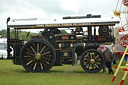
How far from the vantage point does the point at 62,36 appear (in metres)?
12.0

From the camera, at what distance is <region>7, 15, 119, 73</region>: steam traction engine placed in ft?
37.7

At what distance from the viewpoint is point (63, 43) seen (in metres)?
12.1

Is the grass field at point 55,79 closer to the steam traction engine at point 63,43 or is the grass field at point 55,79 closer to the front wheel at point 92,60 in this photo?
the front wheel at point 92,60

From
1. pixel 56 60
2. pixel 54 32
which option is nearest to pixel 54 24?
pixel 54 32

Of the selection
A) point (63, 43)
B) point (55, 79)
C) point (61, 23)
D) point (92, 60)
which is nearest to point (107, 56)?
point (92, 60)

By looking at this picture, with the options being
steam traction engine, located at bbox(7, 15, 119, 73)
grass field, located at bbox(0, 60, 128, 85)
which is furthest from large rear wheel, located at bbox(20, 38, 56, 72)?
grass field, located at bbox(0, 60, 128, 85)

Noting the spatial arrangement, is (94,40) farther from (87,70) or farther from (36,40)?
(36,40)

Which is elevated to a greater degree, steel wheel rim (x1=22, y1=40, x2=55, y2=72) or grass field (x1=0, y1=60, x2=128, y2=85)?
steel wheel rim (x1=22, y1=40, x2=55, y2=72)

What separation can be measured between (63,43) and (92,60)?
70.3 inches

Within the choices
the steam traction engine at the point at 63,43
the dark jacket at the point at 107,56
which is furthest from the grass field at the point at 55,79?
the dark jacket at the point at 107,56

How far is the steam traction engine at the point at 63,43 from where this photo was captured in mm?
11477

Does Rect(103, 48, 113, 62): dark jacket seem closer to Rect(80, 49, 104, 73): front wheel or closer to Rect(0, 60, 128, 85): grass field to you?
Rect(80, 49, 104, 73): front wheel

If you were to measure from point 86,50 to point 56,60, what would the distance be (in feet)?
5.47

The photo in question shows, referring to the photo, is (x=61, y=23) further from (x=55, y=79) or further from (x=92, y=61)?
(x=55, y=79)
